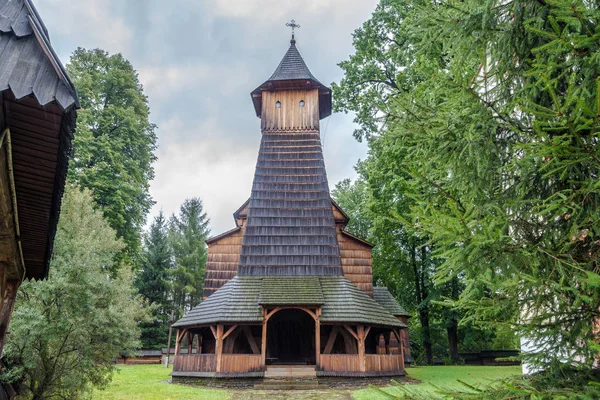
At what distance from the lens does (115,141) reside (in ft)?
68.3

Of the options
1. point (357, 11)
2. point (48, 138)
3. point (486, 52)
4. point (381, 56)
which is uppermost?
point (357, 11)

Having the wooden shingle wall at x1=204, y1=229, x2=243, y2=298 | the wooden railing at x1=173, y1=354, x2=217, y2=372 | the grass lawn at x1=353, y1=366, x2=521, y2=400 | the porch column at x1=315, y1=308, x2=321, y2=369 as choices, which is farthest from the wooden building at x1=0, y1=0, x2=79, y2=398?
the wooden shingle wall at x1=204, y1=229, x2=243, y2=298

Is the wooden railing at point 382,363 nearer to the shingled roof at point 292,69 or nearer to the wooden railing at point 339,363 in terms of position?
the wooden railing at point 339,363

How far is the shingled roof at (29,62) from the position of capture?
83.7 inches

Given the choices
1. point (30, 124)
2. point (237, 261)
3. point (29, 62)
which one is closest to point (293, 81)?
point (237, 261)

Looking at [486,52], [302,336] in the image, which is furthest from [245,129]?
[486,52]

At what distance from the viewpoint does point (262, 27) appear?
20.4m

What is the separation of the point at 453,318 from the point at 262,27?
60.0ft

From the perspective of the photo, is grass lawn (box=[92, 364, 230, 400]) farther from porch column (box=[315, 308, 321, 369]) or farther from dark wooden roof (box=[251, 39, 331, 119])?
dark wooden roof (box=[251, 39, 331, 119])

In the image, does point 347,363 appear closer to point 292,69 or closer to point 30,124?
point 30,124

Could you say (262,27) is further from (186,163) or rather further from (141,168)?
(186,163)

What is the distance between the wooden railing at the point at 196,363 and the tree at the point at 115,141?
815 centimetres

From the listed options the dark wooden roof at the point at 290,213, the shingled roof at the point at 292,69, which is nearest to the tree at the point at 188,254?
the dark wooden roof at the point at 290,213

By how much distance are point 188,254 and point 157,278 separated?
148 inches
